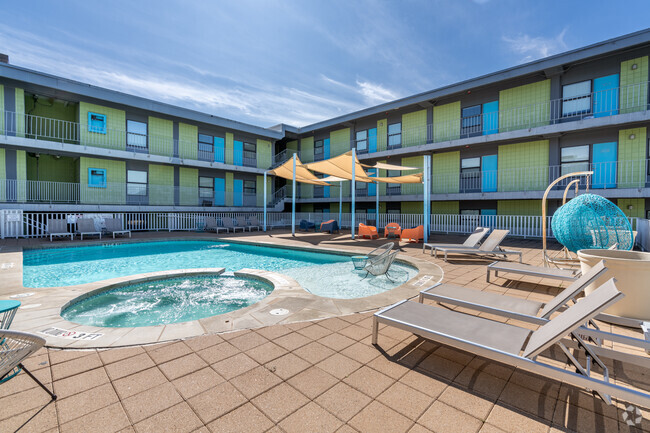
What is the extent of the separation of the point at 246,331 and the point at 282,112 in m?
23.5

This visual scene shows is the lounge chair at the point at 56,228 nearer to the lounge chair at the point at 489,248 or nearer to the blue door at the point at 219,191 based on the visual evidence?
the blue door at the point at 219,191

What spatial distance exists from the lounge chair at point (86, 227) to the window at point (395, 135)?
18.4 meters

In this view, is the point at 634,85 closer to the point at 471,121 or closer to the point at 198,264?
the point at 471,121

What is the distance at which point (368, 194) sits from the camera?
2153cm

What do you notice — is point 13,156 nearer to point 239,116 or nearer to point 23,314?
point 239,116

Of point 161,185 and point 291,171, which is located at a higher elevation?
point 291,171

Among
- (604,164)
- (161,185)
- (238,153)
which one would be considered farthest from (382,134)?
(161,185)

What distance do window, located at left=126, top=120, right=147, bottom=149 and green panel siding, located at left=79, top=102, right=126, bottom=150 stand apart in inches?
10.1

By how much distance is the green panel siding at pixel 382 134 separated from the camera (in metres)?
20.5

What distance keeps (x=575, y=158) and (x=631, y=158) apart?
1928mm

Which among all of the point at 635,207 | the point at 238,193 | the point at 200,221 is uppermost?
the point at 238,193

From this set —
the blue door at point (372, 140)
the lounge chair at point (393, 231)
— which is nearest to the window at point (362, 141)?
the blue door at point (372, 140)

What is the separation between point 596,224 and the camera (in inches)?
224

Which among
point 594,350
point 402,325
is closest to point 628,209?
point 594,350
